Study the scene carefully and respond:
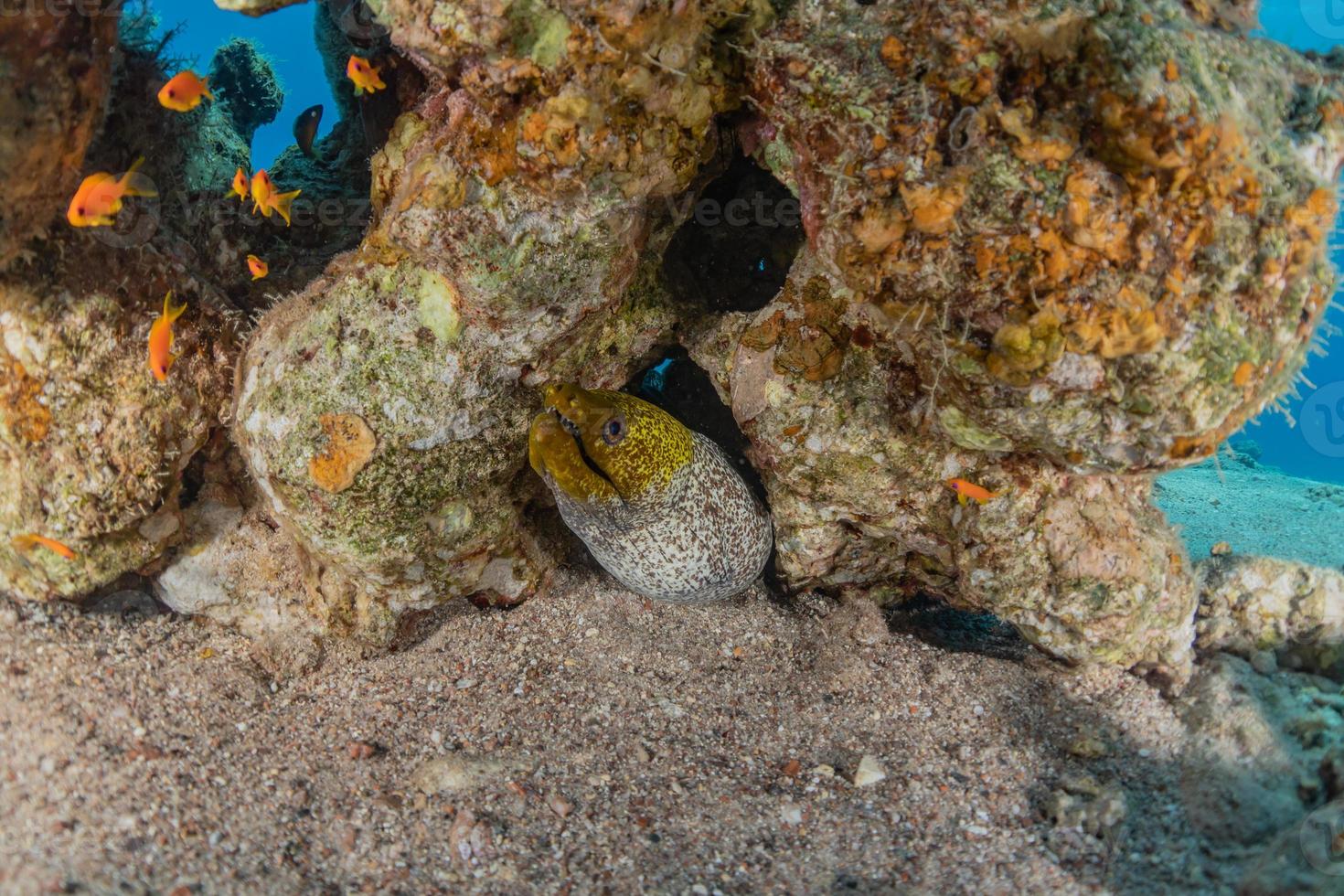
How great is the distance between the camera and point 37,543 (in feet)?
10.6

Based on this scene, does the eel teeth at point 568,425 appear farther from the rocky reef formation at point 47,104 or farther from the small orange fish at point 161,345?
the rocky reef formation at point 47,104

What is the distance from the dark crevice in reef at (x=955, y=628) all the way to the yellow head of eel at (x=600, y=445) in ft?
6.18

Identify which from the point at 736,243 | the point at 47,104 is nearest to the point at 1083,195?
the point at 736,243

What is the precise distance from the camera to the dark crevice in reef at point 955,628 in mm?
4051

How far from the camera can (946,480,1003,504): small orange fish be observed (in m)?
3.11

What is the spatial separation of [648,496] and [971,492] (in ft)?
4.72

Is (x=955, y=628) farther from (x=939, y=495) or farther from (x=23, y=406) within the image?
(x=23, y=406)

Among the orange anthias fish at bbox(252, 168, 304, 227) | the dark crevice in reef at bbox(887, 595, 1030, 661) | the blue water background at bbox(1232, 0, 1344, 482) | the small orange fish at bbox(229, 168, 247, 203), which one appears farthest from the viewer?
the blue water background at bbox(1232, 0, 1344, 482)

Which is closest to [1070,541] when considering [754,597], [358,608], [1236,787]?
[1236,787]

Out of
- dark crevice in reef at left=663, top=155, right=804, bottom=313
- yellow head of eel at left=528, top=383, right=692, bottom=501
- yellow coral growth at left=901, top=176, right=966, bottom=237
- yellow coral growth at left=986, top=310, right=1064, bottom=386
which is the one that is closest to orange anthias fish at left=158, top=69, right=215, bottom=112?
yellow head of eel at left=528, top=383, right=692, bottom=501

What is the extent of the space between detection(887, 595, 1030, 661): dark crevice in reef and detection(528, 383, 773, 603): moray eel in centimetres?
97

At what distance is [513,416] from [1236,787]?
3.53 meters

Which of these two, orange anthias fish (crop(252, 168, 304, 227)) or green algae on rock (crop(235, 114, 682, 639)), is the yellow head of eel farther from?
orange anthias fish (crop(252, 168, 304, 227))

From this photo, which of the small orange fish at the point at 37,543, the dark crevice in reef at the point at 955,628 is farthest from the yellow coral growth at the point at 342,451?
the dark crevice in reef at the point at 955,628
